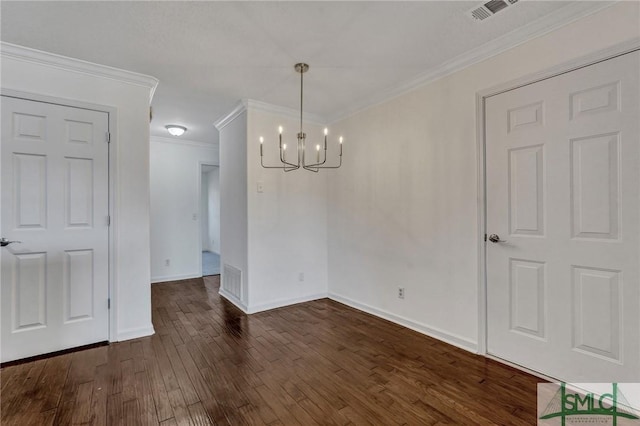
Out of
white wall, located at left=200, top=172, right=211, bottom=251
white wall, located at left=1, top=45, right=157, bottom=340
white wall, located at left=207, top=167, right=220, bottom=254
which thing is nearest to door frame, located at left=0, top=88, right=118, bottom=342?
white wall, located at left=1, top=45, right=157, bottom=340

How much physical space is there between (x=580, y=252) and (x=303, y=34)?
2.56 m

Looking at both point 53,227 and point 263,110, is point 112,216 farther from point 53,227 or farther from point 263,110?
point 263,110

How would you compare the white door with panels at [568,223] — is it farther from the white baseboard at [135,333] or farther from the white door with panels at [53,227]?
the white door with panels at [53,227]

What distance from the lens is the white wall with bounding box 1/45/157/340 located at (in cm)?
277

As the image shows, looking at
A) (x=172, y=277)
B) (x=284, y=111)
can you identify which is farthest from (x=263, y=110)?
(x=172, y=277)

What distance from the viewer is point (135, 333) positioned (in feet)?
9.57

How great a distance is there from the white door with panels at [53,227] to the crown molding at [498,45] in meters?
3.02

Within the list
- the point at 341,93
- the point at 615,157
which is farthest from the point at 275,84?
the point at 615,157

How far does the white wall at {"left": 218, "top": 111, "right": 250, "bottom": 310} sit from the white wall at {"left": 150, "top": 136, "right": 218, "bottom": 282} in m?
1.45

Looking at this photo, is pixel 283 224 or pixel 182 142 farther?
pixel 182 142

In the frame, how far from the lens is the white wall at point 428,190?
86.9 inches

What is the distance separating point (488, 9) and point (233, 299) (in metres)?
4.08

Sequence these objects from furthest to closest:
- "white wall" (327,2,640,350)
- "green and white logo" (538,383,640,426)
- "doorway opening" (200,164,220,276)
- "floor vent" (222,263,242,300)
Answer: "doorway opening" (200,164,220,276), "floor vent" (222,263,242,300), "white wall" (327,2,640,350), "green and white logo" (538,383,640,426)

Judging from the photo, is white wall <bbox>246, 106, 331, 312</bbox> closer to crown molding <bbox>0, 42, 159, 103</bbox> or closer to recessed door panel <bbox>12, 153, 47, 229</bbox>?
crown molding <bbox>0, 42, 159, 103</bbox>
